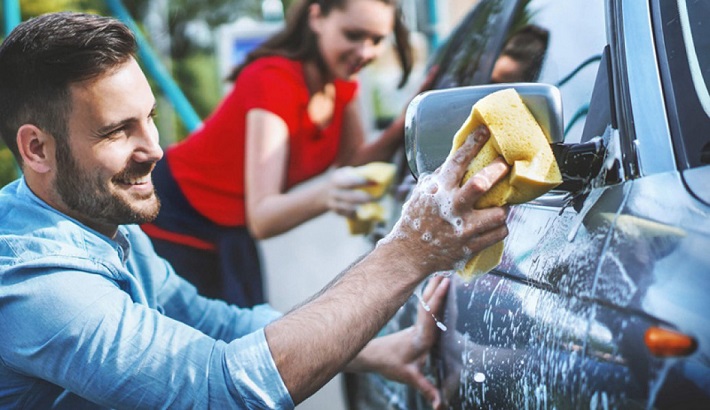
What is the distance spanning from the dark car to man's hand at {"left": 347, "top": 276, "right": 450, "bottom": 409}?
50 millimetres

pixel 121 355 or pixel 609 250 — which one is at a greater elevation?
pixel 609 250

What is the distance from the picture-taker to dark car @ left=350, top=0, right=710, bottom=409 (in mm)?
1197

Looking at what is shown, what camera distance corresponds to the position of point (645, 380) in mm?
1192

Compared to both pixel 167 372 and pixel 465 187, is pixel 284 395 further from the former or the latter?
pixel 465 187

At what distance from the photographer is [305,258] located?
682cm

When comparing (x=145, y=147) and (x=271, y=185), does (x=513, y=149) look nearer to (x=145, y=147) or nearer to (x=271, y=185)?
(x=145, y=147)

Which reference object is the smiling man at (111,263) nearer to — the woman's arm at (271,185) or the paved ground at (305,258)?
the woman's arm at (271,185)

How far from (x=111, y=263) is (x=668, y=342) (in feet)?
3.49

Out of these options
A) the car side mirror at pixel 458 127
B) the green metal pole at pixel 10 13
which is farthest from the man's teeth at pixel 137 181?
the green metal pole at pixel 10 13

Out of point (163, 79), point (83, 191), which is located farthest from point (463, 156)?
point (163, 79)

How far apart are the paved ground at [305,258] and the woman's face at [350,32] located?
3.21m

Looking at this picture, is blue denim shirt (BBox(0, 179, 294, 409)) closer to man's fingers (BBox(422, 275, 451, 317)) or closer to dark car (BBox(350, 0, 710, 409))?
dark car (BBox(350, 0, 710, 409))

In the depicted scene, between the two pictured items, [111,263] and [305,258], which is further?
[305,258]

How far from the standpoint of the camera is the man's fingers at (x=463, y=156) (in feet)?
5.05
